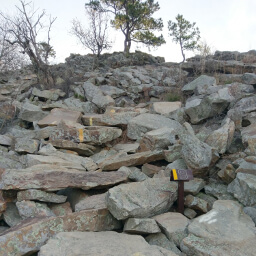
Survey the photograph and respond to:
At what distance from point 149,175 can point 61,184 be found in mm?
1570

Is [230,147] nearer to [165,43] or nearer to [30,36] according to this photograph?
[30,36]

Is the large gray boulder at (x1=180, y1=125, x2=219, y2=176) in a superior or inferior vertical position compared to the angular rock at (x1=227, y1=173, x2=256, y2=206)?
superior

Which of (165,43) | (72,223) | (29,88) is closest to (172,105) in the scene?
(72,223)

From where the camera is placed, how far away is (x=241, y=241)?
2.75m

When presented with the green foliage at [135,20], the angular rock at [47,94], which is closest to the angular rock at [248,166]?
the angular rock at [47,94]

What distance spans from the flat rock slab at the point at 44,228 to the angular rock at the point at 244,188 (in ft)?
5.31

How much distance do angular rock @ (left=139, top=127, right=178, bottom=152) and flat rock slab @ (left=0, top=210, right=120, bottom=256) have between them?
2265 mm

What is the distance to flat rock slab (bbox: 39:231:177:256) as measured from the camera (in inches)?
101

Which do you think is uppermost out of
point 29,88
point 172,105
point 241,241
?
point 29,88

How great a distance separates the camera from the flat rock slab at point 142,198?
10.5 feet

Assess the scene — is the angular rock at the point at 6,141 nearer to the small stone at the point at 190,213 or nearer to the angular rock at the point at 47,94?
the angular rock at the point at 47,94

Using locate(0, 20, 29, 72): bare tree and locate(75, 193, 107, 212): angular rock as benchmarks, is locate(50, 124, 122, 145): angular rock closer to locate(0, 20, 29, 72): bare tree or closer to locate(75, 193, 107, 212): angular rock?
locate(75, 193, 107, 212): angular rock

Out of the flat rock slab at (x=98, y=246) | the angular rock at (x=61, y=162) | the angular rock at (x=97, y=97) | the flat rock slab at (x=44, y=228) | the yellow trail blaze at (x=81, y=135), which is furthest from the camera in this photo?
the angular rock at (x=97, y=97)

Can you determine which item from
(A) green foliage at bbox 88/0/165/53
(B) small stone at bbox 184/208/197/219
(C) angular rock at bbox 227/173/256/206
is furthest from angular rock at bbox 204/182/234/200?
(A) green foliage at bbox 88/0/165/53
